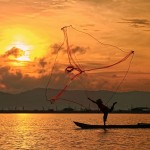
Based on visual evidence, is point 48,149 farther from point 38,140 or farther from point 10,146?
point 38,140

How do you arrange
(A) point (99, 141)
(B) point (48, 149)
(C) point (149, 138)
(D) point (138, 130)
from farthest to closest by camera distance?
(D) point (138, 130), (C) point (149, 138), (A) point (99, 141), (B) point (48, 149)

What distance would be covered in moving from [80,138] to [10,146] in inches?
428

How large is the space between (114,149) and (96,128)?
783 inches

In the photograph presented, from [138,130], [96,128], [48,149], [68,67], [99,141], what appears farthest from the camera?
[138,130]

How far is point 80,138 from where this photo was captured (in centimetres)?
5456

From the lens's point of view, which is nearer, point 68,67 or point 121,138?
point 68,67

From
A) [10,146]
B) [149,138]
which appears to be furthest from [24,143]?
[149,138]

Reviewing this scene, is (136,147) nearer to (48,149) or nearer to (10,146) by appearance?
(48,149)

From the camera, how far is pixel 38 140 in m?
52.8

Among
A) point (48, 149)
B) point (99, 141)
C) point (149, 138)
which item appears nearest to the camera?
point (48, 149)

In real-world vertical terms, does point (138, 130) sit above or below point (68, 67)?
below

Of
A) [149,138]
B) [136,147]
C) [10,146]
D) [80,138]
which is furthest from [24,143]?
[149,138]

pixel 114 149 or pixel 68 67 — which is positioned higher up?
pixel 68 67

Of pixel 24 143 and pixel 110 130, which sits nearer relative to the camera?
pixel 24 143
